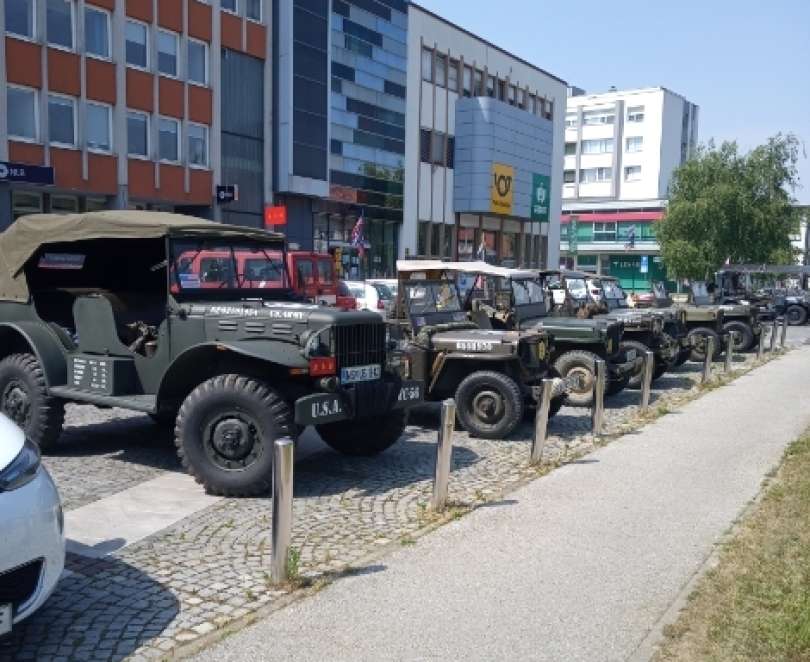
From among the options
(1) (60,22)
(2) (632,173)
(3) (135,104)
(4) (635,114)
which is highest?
(4) (635,114)

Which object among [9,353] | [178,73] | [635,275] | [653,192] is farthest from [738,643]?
[653,192]

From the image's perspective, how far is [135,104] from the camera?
26.9 meters

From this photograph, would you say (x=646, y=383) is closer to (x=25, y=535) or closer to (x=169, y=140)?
(x=25, y=535)

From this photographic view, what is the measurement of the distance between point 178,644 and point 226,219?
92.3 ft

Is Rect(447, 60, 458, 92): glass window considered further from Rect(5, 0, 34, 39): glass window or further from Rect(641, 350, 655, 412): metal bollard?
Rect(641, 350, 655, 412): metal bollard

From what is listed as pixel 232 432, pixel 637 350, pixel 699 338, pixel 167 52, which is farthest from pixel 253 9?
pixel 232 432

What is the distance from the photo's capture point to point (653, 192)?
7638 centimetres

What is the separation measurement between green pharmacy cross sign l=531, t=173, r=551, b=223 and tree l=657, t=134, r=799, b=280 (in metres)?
21.9

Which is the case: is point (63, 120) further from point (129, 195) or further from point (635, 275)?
point (635, 275)

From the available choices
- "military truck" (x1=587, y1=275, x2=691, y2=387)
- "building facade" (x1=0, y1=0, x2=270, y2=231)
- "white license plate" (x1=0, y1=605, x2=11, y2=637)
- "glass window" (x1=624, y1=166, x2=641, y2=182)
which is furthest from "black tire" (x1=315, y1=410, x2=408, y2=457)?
"glass window" (x1=624, y1=166, x2=641, y2=182)

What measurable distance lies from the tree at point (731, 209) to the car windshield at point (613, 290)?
47.6 ft

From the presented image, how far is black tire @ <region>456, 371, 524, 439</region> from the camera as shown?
8789mm

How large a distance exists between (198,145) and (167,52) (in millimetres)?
3276

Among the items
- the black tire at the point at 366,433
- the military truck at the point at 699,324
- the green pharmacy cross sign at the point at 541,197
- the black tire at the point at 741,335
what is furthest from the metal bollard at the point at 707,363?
the green pharmacy cross sign at the point at 541,197
